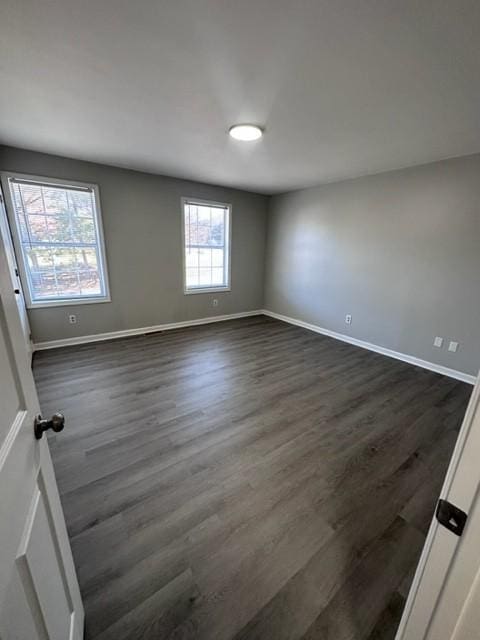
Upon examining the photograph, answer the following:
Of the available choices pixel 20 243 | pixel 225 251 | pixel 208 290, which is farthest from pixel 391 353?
pixel 20 243

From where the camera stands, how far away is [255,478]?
1728 millimetres

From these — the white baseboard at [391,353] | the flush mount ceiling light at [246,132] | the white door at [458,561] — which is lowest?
the white baseboard at [391,353]

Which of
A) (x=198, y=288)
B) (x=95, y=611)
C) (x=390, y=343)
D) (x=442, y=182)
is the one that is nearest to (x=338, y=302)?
(x=390, y=343)

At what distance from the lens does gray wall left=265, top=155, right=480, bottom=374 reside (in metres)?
2.98

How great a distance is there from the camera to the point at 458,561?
0.57 metres

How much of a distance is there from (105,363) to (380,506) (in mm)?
3041

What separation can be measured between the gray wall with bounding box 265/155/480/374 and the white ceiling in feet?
1.67

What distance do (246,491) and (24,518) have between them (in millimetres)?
1295

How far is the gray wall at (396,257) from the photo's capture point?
2.98 meters

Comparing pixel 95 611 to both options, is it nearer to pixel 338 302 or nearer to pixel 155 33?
pixel 155 33

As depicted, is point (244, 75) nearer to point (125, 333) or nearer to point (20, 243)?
point (20, 243)

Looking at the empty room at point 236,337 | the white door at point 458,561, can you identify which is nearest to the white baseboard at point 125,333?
the empty room at point 236,337

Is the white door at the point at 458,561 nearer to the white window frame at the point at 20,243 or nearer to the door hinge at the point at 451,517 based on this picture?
the door hinge at the point at 451,517

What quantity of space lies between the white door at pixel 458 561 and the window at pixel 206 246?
4.40 m
